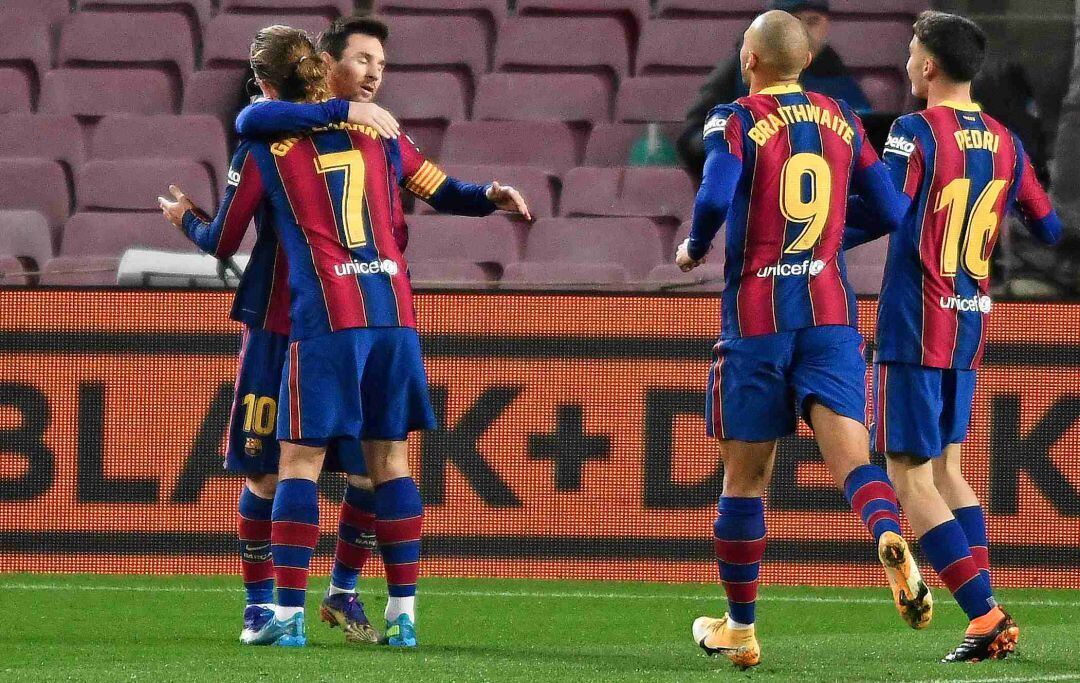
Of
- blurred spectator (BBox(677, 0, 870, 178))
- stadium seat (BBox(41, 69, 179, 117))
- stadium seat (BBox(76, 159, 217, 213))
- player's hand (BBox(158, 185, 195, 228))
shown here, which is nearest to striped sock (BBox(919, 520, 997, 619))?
player's hand (BBox(158, 185, 195, 228))

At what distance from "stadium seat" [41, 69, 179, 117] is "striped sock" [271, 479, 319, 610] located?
17.3 ft

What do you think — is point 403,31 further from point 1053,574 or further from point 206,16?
point 1053,574

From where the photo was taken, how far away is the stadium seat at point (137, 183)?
8.83 meters

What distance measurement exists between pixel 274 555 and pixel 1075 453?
336cm

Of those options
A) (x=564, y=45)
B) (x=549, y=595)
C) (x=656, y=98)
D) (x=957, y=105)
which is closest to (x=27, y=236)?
(x=564, y=45)

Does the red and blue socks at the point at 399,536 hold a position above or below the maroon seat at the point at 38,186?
below

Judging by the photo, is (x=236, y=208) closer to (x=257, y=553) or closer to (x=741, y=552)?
(x=257, y=553)

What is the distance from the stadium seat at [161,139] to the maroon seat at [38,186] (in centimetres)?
32

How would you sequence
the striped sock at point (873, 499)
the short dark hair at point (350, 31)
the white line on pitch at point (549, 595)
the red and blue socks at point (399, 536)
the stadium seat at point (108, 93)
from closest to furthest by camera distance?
the striped sock at point (873, 499)
the red and blue socks at point (399, 536)
the short dark hair at point (350, 31)
the white line on pitch at point (549, 595)
the stadium seat at point (108, 93)

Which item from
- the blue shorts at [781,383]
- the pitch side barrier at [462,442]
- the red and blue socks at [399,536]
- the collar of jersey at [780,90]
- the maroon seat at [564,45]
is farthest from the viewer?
the maroon seat at [564,45]

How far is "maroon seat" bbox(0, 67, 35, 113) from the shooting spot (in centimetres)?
980

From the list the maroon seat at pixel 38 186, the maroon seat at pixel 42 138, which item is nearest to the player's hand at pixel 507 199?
the maroon seat at pixel 38 186

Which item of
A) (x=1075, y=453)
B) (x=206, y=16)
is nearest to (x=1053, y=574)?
(x=1075, y=453)

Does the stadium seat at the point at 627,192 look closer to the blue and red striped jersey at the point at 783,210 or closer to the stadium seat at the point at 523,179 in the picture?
the stadium seat at the point at 523,179
